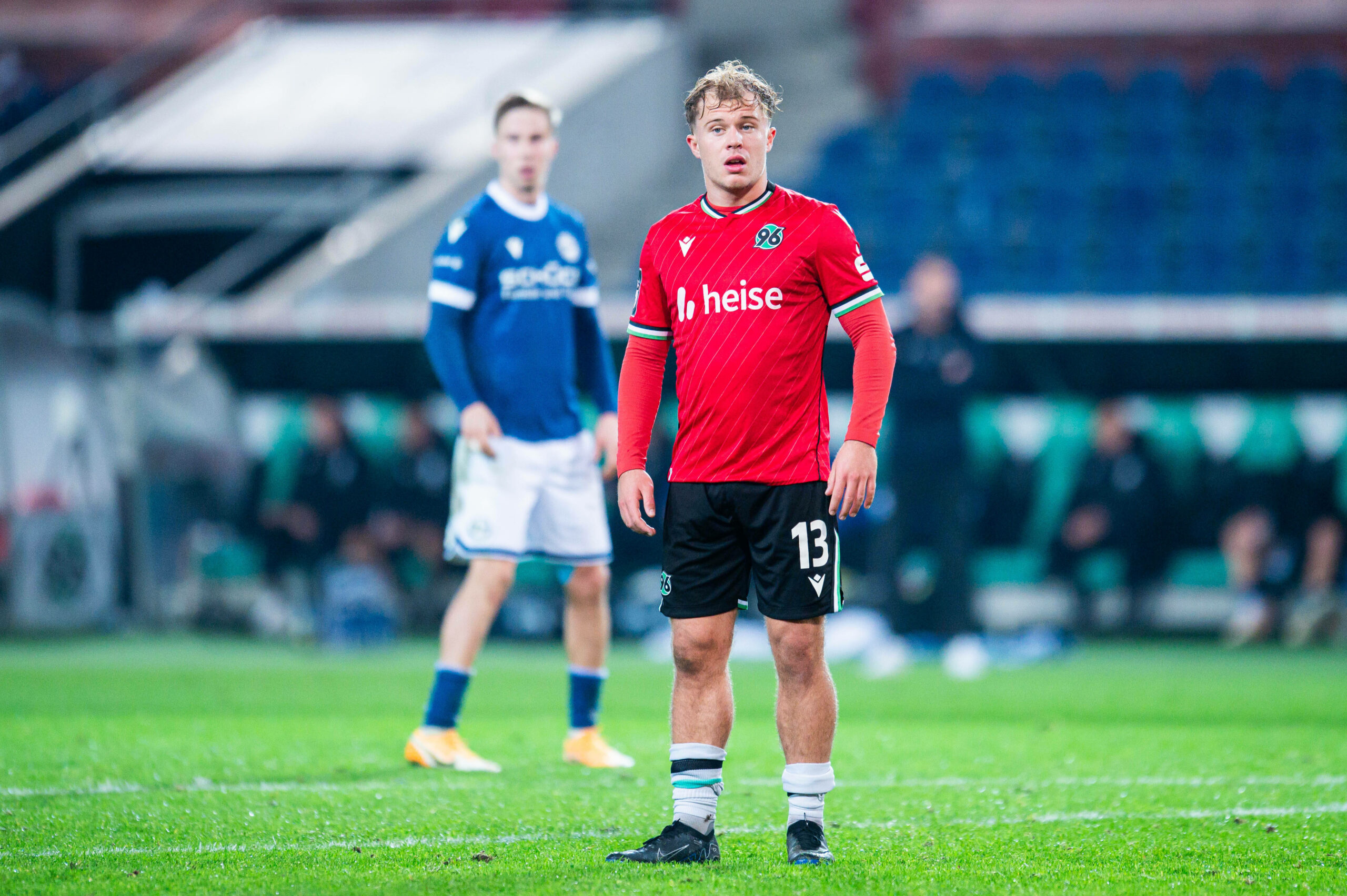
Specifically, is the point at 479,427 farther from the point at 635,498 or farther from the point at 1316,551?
the point at 1316,551

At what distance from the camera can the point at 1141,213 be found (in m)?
14.4

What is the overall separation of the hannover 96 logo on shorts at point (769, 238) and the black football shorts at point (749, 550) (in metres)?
0.59

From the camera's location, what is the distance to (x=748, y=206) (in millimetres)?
3639

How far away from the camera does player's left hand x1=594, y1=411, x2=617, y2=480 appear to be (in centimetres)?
500

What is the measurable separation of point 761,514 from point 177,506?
860cm

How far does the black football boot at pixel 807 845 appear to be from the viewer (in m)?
3.42

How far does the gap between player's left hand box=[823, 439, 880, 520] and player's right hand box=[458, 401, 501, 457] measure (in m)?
1.85

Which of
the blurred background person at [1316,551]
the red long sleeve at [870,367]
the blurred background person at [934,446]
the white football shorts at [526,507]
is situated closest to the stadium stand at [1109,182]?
the blurred background person at [1316,551]

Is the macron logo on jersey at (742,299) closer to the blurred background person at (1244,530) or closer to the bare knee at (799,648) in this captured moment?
the bare knee at (799,648)

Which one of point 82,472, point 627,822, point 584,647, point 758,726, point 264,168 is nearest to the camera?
point 627,822

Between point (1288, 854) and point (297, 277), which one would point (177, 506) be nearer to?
point (297, 277)

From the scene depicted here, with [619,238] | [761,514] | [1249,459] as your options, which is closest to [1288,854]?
[761,514]

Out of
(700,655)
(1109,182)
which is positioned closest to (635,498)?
(700,655)

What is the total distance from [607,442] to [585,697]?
92 cm
